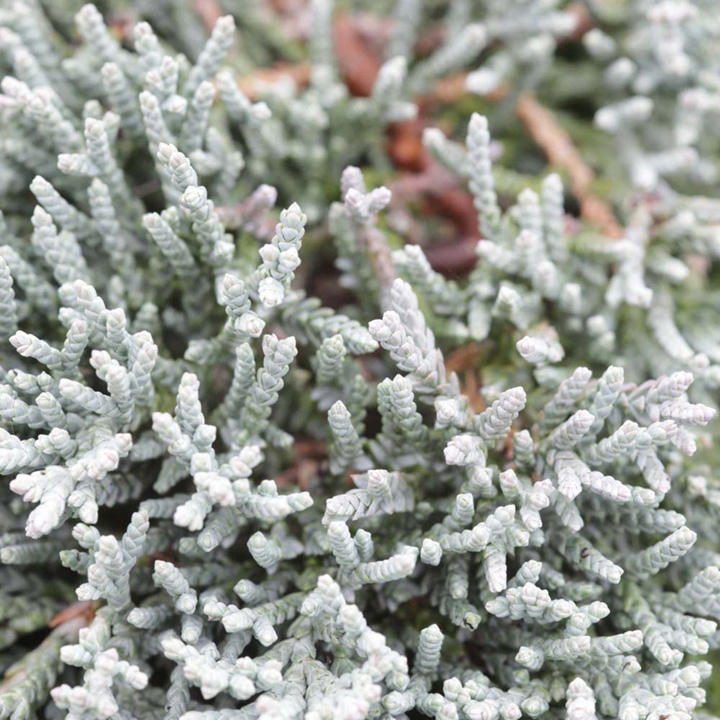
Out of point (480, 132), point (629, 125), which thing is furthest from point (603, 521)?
point (629, 125)

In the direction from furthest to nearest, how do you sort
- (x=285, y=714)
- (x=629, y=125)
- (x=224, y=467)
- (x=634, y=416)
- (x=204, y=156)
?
(x=629, y=125) → (x=204, y=156) → (x=634, y=416) → (x=224, y=467) → (x=285, y=714)

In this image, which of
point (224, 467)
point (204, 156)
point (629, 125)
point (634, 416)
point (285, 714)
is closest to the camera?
point (285, 714)

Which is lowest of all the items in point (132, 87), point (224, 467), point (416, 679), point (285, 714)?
point (416, 679)

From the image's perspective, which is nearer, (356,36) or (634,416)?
(634,416)

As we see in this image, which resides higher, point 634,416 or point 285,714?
point 634,416

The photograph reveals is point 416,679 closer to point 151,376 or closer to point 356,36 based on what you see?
point 151,376

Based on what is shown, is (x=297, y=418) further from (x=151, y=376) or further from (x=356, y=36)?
(x=356, y=36)
